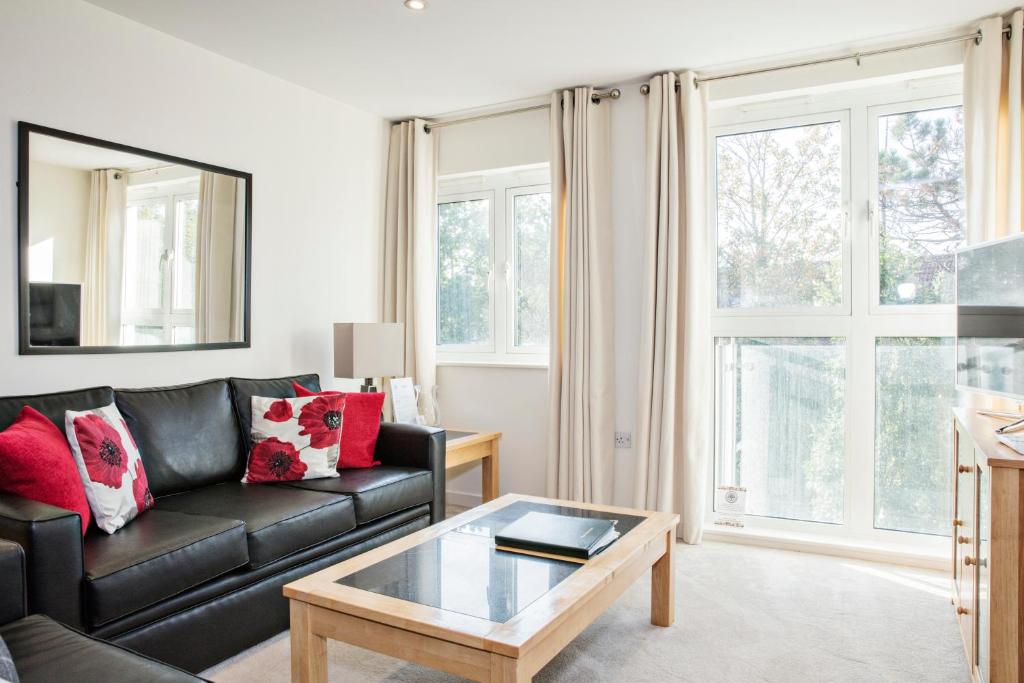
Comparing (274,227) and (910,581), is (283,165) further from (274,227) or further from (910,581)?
(910,581)

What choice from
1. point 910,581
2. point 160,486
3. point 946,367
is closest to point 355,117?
point 160,486

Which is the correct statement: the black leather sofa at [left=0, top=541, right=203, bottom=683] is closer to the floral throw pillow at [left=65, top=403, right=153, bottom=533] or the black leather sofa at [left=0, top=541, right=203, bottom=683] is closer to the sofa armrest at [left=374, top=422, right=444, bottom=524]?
the floral throw pillow at [left=65, top=403, right=153, bottom=533]

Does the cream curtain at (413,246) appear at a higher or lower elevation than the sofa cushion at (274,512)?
higher

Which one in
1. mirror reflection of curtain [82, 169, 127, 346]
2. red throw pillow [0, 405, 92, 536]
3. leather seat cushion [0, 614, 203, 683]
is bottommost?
leather seat cushion [0, 614, 203, 683]

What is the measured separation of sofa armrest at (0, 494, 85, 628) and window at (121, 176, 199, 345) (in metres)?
1.38

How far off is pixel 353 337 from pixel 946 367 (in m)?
2.97

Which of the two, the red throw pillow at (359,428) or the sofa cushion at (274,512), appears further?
the red throw pillow at (359,428)

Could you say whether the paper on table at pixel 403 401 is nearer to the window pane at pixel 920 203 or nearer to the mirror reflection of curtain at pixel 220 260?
the mirror reflection of curtain at pixel 220 260

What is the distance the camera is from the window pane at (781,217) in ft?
11.7

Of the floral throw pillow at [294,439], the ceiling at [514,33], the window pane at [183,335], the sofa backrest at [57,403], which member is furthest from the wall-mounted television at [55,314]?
the ceiling at [514,33]

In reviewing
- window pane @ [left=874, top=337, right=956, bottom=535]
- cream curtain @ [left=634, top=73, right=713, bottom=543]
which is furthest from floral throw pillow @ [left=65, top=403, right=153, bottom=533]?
window pane @ [left=874, top=337, right=956, bottom=535]

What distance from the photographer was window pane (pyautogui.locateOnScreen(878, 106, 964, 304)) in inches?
131

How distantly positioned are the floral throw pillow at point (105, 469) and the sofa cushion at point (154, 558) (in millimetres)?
51

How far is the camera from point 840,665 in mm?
2285
